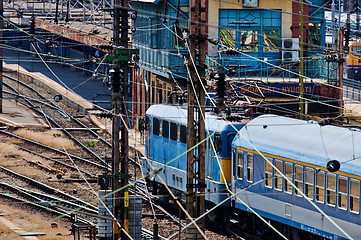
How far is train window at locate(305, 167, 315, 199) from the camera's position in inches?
881

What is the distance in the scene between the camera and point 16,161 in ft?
128

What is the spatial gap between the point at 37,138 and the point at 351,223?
2640cm

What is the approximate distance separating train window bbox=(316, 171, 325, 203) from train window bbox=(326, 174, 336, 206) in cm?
22

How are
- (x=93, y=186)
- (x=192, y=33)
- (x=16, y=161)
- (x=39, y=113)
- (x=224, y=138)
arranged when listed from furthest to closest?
(x=39, y=113), (x=16, y=161), (x=93, y=186), (x=224, y=138), (x=192, y=33)

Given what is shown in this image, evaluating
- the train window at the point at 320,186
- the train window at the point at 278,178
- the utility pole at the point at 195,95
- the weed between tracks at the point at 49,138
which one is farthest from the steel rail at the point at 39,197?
the utility pole at the point at 195,95

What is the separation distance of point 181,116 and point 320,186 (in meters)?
8.21

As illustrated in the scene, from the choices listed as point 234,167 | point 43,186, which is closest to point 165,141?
point 234,167

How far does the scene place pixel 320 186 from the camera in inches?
867

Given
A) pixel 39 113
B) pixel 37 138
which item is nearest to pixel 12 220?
pixel 37 138

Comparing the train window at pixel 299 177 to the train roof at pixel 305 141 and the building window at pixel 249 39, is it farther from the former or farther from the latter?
the building window at pixel 249 39

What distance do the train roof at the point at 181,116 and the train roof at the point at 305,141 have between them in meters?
0.67

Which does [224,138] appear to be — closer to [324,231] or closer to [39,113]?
[324,231]

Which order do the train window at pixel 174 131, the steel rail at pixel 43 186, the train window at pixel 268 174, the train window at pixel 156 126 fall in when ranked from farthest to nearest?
1. the train window at pixel 156 126
2. the steel rail at pixel 43 186
3. the train window at pixel 174 131
4. the train window at pixel 268 174

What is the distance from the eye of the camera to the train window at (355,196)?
66.9 ft
